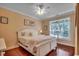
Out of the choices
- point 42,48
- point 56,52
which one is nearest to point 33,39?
point 42,48

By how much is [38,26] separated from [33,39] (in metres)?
0.23

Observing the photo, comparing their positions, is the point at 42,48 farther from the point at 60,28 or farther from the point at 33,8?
the point at 33,8

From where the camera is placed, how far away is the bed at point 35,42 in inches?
55.4

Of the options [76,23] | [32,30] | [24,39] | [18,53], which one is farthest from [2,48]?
[76,23]

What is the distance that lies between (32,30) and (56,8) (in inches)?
20.1

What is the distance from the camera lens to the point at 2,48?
4.72 ft

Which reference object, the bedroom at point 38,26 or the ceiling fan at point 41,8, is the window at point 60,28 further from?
the ceiling fan at point 41,8

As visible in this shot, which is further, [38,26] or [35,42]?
[38,26]

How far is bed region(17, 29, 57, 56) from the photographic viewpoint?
141 cm

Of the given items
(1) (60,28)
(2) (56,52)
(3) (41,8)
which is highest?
(3) (41,8)

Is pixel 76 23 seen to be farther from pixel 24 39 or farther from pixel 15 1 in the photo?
pixel 15 1

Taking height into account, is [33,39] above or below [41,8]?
below

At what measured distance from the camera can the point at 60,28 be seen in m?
1.48

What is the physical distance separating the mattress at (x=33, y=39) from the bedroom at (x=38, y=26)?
0.05 feet
